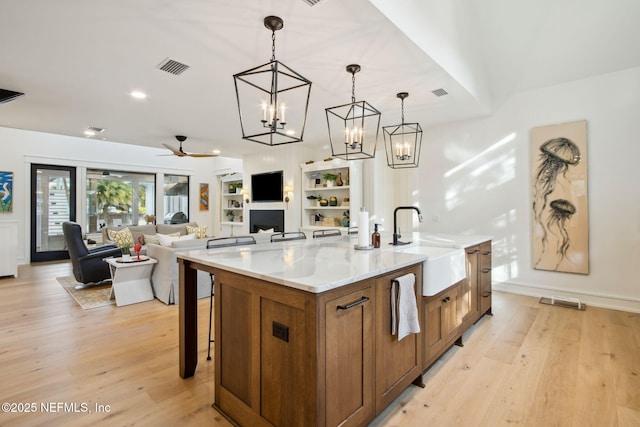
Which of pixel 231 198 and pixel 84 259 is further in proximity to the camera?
pixel 231 198

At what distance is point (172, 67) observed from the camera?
3.04 metres

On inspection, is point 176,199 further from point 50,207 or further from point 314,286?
point 314,286

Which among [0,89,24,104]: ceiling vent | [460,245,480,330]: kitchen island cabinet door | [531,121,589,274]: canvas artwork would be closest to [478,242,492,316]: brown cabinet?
[460,245,480,330]: kitchen island cabinet door

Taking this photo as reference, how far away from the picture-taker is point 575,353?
8.80ft

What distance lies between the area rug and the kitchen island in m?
2.95

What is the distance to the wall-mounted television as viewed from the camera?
24.5ft

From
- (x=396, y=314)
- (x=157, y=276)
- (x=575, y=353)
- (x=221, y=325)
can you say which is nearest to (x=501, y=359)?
(x=575, y=353)

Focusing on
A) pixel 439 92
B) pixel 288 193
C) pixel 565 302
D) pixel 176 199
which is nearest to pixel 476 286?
pixel 565 302

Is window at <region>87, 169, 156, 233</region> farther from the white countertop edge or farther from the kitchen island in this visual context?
the kitchen island

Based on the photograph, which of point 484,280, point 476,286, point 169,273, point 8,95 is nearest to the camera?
point 476,286

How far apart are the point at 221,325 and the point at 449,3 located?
3577 mm

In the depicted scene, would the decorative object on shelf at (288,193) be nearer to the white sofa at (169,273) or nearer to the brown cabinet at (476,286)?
the white sofa at (169,273)

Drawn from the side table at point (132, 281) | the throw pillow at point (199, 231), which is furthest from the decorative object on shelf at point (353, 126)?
the throw pillow at point (199, 231)

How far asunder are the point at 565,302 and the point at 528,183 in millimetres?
1658
